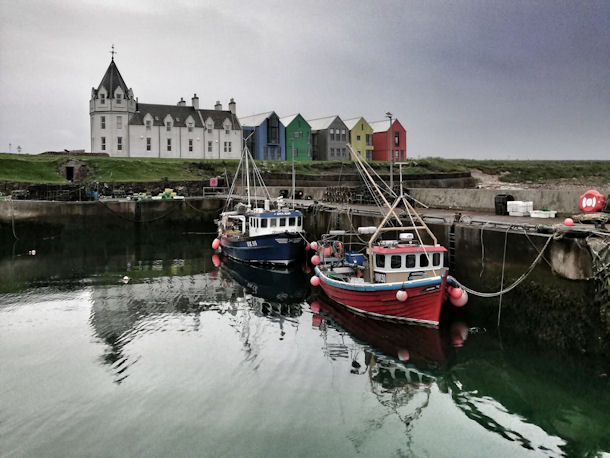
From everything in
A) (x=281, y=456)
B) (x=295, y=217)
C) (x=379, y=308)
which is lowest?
(x=281, y=456)

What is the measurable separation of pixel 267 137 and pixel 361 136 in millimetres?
13473

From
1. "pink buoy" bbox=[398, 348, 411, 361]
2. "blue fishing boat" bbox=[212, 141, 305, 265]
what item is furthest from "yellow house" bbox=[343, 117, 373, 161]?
"pink buoy" bbox=[398, 348, 411, 361]

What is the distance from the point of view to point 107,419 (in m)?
9.69

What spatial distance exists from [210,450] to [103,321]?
9079 millimetres

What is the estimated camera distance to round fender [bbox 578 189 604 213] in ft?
51.1

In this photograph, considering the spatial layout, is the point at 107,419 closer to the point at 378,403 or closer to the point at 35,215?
the point at 378,403

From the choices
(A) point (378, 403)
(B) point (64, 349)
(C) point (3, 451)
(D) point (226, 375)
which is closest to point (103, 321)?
(B) point (64, 349)

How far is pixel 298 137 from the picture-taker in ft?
207

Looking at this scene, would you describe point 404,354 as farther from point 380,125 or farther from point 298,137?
point 380,125

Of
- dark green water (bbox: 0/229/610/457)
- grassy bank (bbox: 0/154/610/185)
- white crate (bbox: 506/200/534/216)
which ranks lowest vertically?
dark green water (bbox: 0/229/610/457)

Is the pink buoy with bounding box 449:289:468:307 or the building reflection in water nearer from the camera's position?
the building reflection in water

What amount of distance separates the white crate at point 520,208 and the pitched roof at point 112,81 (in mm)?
48564

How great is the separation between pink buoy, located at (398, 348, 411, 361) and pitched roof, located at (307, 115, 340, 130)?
54.7 metres

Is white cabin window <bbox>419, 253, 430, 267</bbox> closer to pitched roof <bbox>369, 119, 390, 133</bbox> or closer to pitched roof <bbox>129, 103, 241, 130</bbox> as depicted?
pitched roof <bbox>129, 103, 241, 130</bbox>
